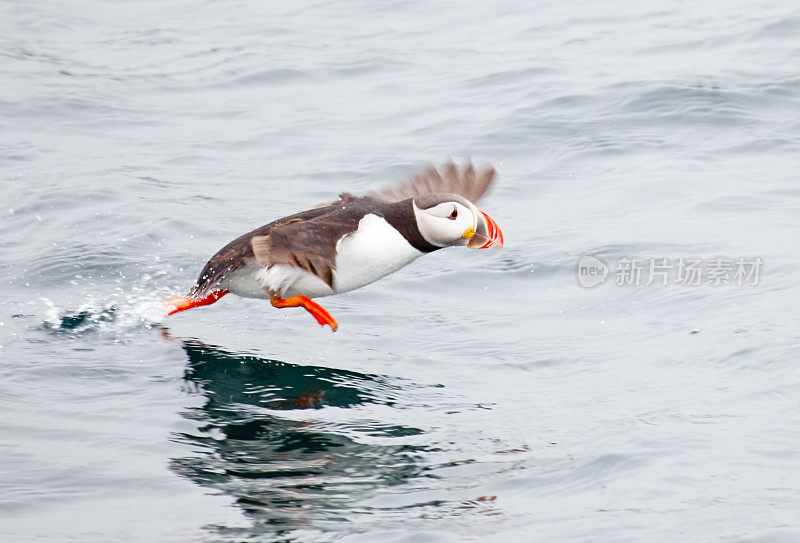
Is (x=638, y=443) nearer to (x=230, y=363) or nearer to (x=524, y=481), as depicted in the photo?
(x=524, y=481)

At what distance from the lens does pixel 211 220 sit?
1028 centimetres

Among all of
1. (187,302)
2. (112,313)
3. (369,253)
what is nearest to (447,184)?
(369,253)

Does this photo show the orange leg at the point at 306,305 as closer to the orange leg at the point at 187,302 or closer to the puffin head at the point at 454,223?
the orange leg at the point at 187,302

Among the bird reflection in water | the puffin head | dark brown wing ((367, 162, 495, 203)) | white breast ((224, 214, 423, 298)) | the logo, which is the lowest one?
the bird reflection in water

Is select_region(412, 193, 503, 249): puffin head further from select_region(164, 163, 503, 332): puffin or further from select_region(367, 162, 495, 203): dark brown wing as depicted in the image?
select_region(367, 162, 495, 203): dark brown wing

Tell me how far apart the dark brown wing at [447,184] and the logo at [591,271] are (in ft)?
3.71

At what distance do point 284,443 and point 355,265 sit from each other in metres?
1.43

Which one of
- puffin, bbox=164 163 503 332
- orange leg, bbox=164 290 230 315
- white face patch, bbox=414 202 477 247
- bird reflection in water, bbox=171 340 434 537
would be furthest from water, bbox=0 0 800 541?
white face patch, bbox=414 202 477 247

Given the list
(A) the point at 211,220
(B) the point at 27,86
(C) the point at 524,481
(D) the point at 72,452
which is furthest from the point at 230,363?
(B) the point at 27,86

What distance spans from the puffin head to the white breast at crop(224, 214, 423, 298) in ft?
0.65

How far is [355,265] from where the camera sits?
7336 millimetres

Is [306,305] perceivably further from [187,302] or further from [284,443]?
[284,443]

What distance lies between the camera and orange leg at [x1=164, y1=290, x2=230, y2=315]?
7.88 m

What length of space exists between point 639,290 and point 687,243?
0.81 metres
